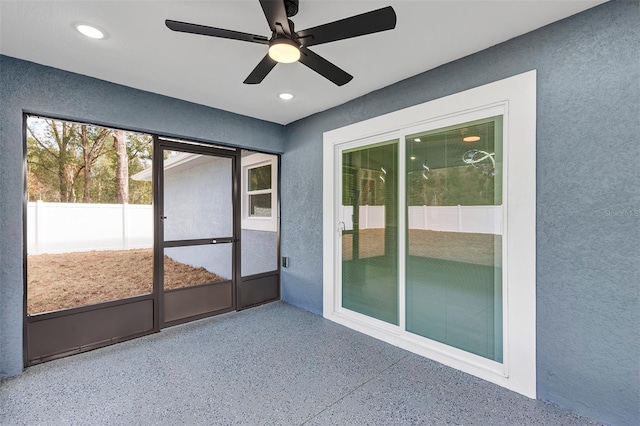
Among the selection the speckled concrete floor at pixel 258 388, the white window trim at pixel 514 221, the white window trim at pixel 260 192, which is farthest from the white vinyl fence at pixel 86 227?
the white window trim at pixel 514 221

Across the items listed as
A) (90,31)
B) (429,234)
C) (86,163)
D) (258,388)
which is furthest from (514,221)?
(86,163)

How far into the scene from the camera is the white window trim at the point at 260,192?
4454mm

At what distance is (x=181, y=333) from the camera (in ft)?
11.3

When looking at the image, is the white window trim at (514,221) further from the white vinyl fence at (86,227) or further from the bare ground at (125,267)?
the white vinyl fence at (86,227)

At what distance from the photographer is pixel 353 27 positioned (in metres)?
1.66

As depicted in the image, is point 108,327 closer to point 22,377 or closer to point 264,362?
point 22,377

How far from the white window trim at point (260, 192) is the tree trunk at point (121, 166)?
1.50 m

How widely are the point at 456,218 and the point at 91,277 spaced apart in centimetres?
386

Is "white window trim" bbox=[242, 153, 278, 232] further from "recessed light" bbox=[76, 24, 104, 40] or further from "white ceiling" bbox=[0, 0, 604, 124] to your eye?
"recessed light" bbox=[76, 24, 104, 40]

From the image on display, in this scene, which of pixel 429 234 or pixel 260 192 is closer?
pixel 429 234

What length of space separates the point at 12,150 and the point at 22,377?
1953mm

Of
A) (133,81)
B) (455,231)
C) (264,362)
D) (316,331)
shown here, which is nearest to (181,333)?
(264,362)

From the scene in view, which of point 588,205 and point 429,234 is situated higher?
point 588,205

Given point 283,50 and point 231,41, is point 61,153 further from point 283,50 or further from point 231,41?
point 283,50
